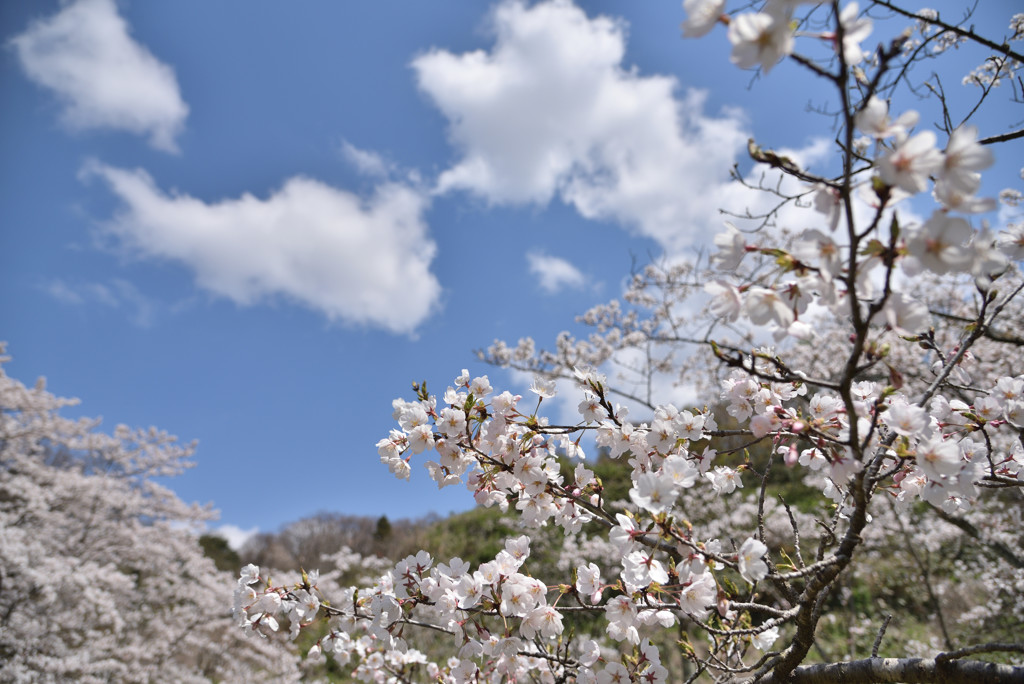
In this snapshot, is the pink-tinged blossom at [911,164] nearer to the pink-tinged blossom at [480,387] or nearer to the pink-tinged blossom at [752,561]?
the pink-tinged blossom at [752,561]

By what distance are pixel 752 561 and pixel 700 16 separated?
1.26 m

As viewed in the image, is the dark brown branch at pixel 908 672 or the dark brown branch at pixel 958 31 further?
the dark brown branch at pixel 958 31

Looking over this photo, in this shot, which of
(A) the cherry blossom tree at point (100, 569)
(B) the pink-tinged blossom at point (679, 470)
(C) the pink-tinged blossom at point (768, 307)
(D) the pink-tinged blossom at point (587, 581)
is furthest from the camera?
(A) the cherry blossom tree at point (100, 569)

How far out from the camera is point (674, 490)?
120 centimetres

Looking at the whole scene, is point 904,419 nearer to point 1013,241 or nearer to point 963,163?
point 963,163

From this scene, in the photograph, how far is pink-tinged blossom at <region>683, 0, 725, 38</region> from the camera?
3.02ft

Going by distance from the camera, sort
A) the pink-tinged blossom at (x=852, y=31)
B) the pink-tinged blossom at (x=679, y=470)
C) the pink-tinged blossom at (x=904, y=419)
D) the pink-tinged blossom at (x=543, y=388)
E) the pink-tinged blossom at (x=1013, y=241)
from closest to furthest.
A: the pink-tinged blossom at (x=852, y=31)
the pink-tinged blossom at (x=904, y=419)
the pink-tinged blossom at (x=679, y=470)
the pink-tinged blossom at (x=1013, y=241)
the pink-tinged blossom at (x=543, y=388)

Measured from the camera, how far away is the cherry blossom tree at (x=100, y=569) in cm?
581

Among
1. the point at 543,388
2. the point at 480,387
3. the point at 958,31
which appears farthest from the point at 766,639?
the point at 958,31

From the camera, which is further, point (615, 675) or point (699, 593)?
point (615, 675)

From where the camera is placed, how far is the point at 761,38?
2.90 feet

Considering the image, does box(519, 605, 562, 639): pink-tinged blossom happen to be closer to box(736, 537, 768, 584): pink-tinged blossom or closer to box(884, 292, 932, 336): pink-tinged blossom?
box(736, 537, 768, 584): pink-tinged blossom

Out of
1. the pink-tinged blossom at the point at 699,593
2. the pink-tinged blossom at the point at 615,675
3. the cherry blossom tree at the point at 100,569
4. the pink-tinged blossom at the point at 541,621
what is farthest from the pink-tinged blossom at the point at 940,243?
the cherry blossom tree at the point at 100,569

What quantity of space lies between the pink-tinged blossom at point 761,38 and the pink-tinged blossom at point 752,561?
107 centimetres
